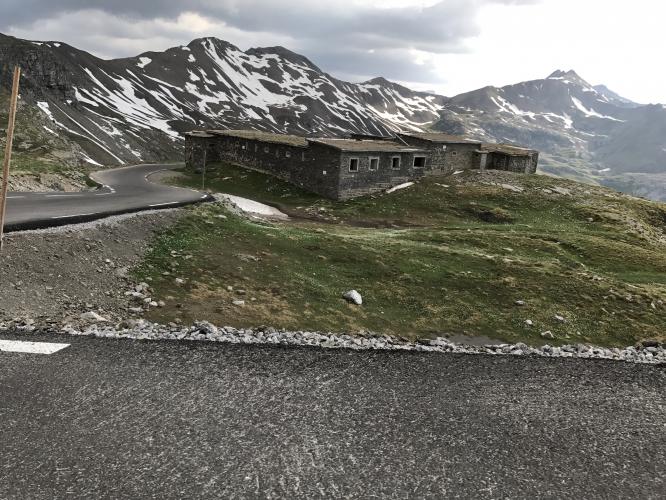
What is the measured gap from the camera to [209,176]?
71.8 m

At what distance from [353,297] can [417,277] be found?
665 cm

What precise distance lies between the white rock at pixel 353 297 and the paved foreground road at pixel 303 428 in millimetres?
7663

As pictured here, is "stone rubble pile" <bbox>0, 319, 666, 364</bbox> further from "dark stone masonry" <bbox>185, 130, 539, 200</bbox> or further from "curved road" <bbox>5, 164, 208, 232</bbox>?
"dark stone masonry" <bbox>185, 130, 539, 200</bbox>

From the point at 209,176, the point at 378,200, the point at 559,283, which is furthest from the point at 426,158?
the point at 559,283

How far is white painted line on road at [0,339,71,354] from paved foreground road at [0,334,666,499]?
0.29m

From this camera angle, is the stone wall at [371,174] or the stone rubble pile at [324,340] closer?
the stone rubble pile at [324,340]

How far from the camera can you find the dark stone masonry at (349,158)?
2379 inches

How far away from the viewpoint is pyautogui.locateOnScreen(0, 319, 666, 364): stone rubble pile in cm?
1697

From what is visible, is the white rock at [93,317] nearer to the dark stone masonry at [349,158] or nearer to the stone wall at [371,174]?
the dark stone masonry at [349,158]

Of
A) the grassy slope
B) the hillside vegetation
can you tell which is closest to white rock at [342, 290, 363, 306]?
the grassy slope

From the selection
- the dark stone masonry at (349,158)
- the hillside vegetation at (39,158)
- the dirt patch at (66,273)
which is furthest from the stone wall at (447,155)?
the dirt patch at (66,273)

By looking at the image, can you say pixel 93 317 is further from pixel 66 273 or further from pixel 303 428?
pixel 303 428

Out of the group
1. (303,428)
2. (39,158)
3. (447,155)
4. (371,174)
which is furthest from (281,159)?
(303,428)

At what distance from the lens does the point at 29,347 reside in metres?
14.8
